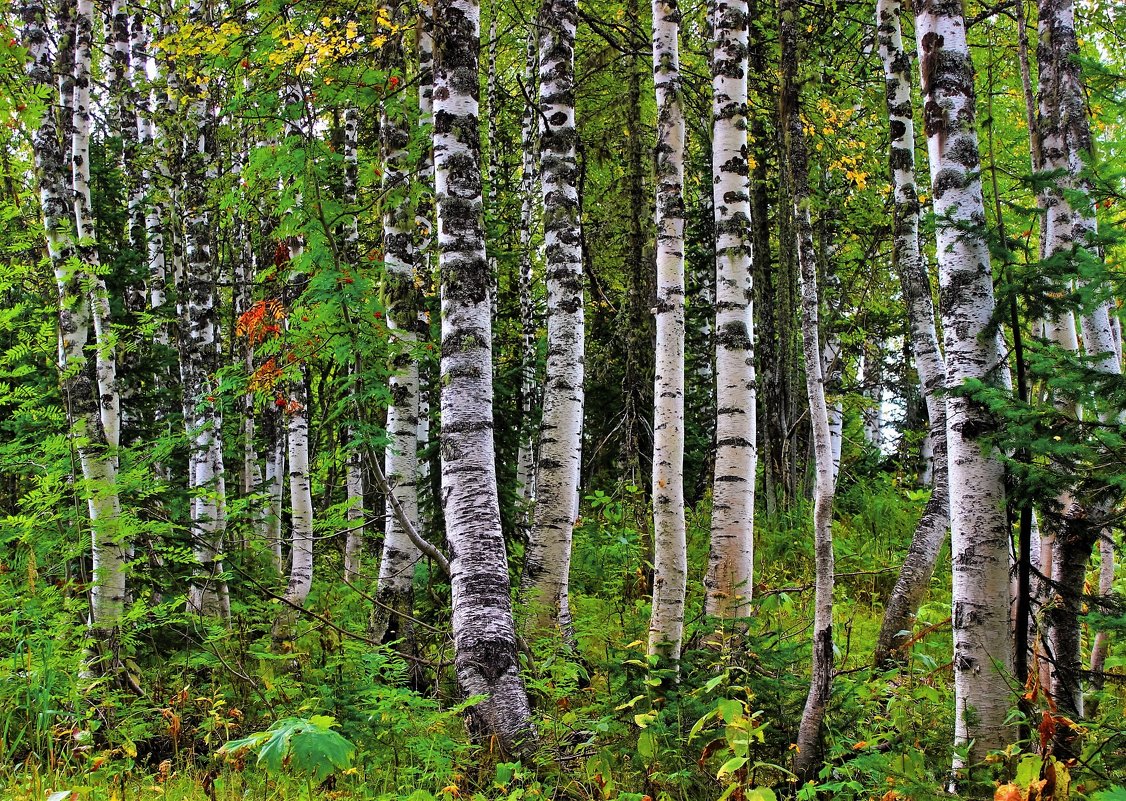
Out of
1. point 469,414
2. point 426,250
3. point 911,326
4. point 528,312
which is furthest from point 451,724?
point 528,312

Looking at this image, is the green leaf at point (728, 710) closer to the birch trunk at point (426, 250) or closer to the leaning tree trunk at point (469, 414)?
the leaning tree trunk at point (469, 414)

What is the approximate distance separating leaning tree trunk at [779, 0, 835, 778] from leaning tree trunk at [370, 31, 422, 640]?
349 cm

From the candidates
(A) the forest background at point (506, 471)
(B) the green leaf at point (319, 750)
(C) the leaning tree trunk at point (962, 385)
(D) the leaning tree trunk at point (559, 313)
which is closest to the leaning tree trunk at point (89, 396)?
(A) the forest background at point (506, 471)

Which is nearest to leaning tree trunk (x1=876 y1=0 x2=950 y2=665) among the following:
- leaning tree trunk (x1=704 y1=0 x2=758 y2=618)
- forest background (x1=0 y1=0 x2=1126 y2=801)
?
forest background (x1=0 y1=0 x2=1126 y2=801)

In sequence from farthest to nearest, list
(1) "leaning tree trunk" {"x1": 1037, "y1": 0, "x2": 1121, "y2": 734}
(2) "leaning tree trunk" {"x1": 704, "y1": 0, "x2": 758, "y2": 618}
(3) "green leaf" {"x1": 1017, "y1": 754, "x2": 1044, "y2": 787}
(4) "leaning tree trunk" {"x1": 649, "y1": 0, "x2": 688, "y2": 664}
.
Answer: (2) "leaning tree trunk" {"x1": 704, "y1": 0, "x2": 758, "y2": 618}, (4) "leaning tree trunk" {"x1": 649, "y1": 0, "x2": 688, "y2": 664}, (1) "leaning tree trunk" {"x1": 1037, "y1": 0, "x2": 1121, "y2": 734}, (3) "green leaf" {"x1": 1017, "y1": 754, "x2": 1044, "y2": 787}

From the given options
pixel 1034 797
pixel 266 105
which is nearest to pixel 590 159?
pixel 266 105

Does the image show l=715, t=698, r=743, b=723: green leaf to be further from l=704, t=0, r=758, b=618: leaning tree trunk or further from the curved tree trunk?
the curved tree trunk

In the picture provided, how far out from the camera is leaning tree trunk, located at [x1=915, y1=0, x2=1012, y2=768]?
4.12m

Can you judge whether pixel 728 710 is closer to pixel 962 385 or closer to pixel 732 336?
pixel 962 385

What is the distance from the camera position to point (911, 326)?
7.78 m

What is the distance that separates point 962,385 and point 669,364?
3.11 meters

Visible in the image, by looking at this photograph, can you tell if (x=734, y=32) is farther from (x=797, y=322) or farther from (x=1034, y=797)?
(x=797, y=322)

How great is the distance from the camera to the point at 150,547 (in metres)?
6.73

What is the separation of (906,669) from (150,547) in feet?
22.5
